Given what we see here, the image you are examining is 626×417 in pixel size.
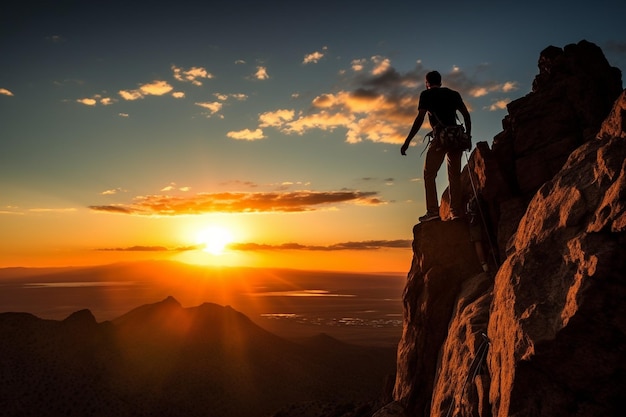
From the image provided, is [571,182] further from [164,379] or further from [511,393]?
[164,379]

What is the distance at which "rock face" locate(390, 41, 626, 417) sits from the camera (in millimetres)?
6398

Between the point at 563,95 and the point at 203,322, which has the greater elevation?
the point at 563,95

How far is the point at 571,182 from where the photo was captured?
812cm

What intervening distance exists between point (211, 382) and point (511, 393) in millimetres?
75024

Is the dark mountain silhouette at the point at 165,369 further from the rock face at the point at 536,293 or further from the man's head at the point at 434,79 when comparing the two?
the man's head at the point at 434,79

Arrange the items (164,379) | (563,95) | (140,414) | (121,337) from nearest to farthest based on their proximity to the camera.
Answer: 1. (563,95)
2. (140,414)
3. (164,379)
4. (121,337)

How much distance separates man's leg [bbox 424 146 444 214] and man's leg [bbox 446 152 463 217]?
28 centimetres

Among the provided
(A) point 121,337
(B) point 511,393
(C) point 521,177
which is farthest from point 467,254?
(A) point 121,337

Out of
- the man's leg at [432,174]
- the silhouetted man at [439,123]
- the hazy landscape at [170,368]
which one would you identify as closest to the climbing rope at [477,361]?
the silhouetted man at [439,123]

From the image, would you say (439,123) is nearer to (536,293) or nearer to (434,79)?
(434,79)

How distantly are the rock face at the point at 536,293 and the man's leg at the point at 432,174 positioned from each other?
766 mm

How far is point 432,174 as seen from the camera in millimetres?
13695

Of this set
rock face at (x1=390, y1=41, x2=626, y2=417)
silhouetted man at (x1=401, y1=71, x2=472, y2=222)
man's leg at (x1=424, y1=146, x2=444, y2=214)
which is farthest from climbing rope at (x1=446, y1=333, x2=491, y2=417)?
man's leg at (x1=424, y1=146, x2=444, y2=214)

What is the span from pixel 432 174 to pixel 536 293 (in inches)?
269
